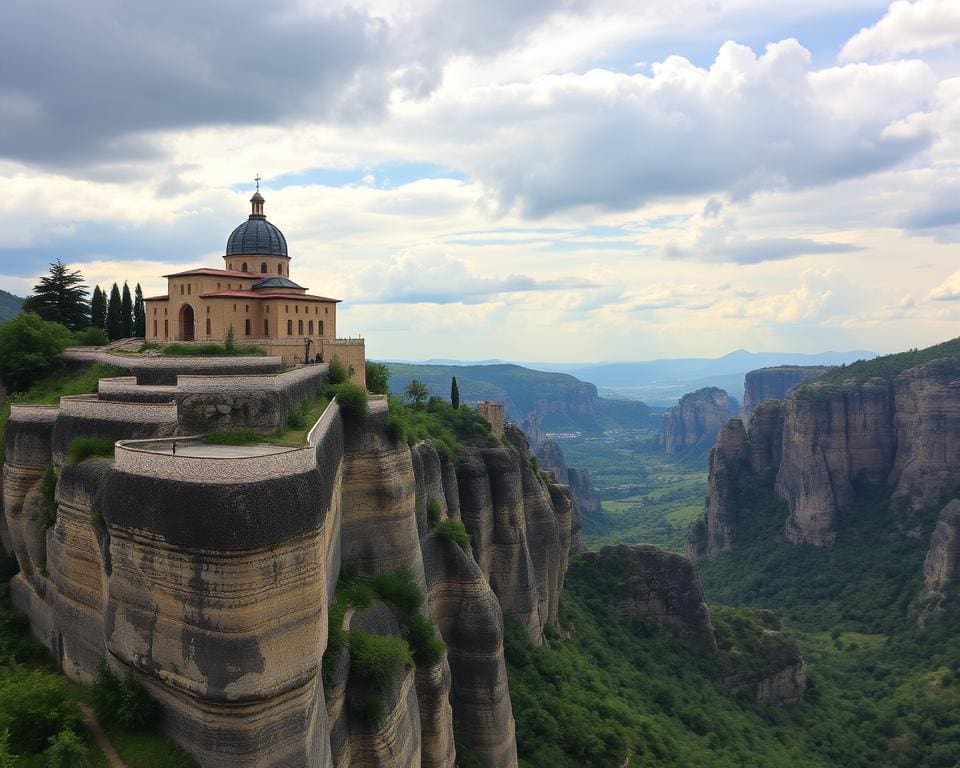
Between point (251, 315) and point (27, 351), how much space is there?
12.3 meters

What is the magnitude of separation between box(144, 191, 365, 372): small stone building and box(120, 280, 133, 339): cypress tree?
747 centimetres

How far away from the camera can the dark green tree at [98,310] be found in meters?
58.1

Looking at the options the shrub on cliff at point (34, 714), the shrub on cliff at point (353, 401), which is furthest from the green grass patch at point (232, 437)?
the shrub on cliff at point (34, 714)

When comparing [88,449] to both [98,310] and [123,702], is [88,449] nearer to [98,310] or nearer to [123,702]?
[123,702]

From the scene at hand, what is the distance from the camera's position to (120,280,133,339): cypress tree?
5880cm

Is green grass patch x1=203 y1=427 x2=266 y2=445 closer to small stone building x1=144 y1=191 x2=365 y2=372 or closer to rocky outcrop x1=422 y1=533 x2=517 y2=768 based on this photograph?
rocky outcrop x1=422 y1=533 x2=517 y2=768

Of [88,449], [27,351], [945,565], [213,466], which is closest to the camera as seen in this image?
[213,466]

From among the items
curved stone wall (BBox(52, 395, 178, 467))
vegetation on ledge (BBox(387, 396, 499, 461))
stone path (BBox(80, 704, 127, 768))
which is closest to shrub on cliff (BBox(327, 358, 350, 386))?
vegetation on ledge (BBox(387, 396, 499, 461))

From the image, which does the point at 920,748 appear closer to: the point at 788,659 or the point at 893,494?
the point at 788,659

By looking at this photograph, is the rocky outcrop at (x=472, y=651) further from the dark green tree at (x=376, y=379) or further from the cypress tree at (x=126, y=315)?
the cypress tree at (x=126, y=315)

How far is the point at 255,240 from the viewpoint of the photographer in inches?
2201

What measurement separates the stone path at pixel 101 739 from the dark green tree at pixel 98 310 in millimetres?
40325

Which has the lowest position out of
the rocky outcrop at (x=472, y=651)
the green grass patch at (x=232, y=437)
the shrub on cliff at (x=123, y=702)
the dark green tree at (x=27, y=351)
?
the rocky outcrop at (x=472, y=651)

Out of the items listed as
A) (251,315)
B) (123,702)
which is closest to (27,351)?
(251,315)
